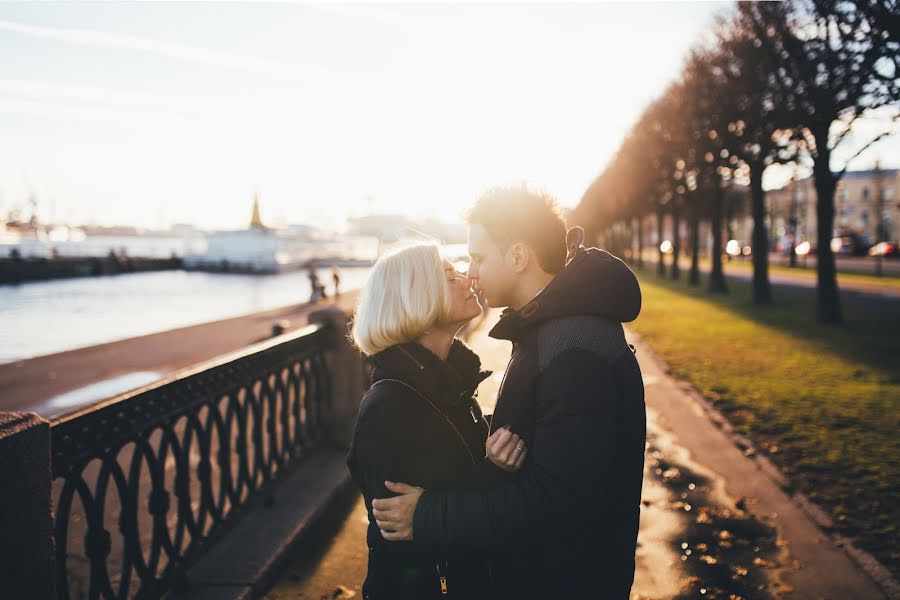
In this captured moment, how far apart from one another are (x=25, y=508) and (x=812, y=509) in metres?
5.79

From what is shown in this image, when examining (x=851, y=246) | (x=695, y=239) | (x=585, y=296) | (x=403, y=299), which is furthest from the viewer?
(x=851, y=246)

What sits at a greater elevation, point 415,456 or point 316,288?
point 415,456

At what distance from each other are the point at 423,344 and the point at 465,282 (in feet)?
1.01

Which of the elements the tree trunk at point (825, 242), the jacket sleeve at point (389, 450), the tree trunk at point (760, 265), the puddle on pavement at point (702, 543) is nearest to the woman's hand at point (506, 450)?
the jacket sleeve at point (389, 450)

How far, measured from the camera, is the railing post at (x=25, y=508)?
2.16 m

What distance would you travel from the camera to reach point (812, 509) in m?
5.44

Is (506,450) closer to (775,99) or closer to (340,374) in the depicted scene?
(340,374)

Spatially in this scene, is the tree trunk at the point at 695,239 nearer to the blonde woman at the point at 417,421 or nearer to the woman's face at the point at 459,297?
the woman's face at the point at 459,297

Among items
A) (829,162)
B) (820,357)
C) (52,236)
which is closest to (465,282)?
(820,357)

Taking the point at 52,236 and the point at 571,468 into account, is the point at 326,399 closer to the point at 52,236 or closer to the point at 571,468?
the point at 571,468

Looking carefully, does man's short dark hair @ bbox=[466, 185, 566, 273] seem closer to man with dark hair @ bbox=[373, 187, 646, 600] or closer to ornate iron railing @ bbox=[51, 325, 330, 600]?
man with dark hair @ bbox=[373, 187, 646, 600]

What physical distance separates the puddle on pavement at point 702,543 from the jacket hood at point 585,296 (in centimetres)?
302

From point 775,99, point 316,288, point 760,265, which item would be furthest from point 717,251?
point 316,288

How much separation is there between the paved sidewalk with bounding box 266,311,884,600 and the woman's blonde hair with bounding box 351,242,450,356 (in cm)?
150
